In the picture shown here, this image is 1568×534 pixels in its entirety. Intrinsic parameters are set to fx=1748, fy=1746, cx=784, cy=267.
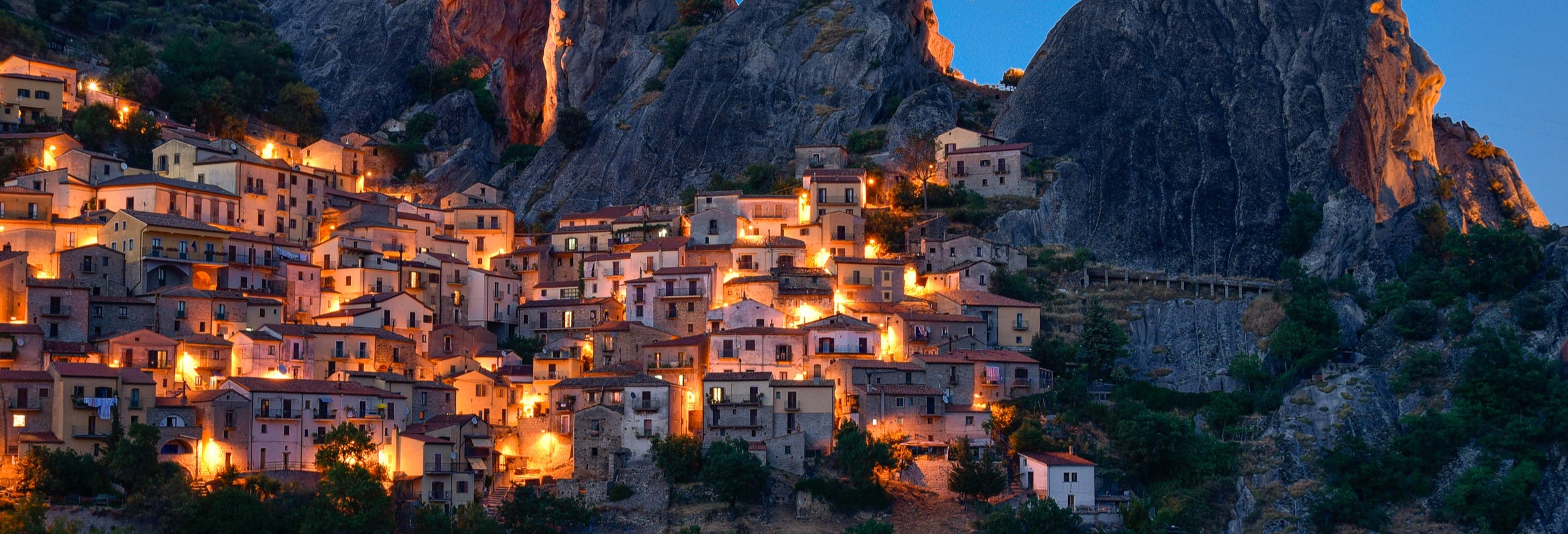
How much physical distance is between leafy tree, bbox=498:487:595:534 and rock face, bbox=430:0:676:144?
163 ft

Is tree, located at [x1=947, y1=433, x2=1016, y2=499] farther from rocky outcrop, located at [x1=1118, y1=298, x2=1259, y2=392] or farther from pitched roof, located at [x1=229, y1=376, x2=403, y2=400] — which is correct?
pitched roof, located at [x1=229, y1=376, x2=403, y2=400]

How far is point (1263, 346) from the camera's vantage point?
74312mm

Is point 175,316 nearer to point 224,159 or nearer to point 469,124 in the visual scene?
point 224,159

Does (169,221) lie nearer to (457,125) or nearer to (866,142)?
(457,125)

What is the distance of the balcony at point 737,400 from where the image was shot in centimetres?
6681

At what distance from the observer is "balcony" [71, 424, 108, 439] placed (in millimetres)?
59344

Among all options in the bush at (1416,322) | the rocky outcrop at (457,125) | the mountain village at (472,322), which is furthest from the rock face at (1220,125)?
the rocky outcrop at (457,125)

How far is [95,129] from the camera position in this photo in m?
86.2

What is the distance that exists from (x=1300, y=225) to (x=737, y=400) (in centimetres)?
3210

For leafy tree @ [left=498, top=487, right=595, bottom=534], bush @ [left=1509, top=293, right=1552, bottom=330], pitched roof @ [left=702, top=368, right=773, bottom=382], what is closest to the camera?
leafy tree @ [left=498, top=487, right=595, bottom=534]

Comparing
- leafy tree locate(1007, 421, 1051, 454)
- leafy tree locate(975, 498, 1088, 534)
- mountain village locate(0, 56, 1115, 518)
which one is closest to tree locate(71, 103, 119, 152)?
mountain village locate(0, 56, 1115, 518)

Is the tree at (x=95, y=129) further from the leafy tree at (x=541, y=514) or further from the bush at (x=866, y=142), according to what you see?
the bush at (x=866, y=142)

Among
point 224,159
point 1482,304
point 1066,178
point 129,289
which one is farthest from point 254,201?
point 1482,304

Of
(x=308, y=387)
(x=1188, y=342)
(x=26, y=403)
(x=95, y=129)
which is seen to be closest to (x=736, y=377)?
(x=308, y=387)
